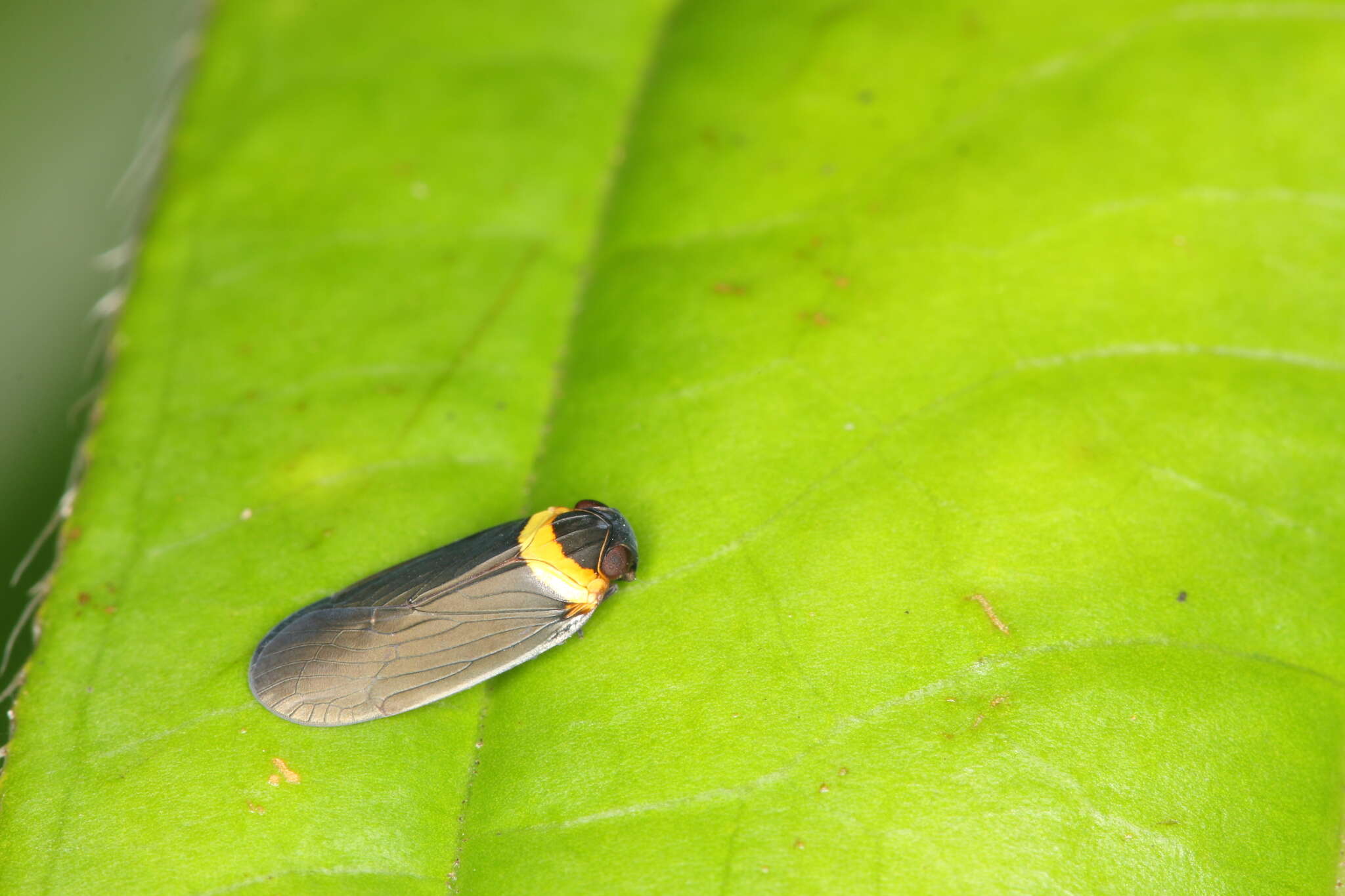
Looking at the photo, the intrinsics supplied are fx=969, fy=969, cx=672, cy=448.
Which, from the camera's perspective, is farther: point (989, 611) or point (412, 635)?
point (412, 635)

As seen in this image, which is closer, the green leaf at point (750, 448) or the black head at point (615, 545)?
the green leaf at point (750, 448)

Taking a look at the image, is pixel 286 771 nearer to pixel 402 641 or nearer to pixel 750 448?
pixel 402 641

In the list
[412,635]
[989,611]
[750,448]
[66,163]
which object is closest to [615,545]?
[750,448]

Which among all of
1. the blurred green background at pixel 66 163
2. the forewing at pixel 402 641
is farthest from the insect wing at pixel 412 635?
the blurred green background at pixel 66 163

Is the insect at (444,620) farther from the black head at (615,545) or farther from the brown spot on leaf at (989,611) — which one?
the brown spot on leaf at (989,611)

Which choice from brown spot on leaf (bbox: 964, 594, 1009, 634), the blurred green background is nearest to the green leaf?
brown spot on leaf (bbox: 964, 594, 1009, 634)

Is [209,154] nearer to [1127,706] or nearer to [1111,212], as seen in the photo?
[1111,212]
